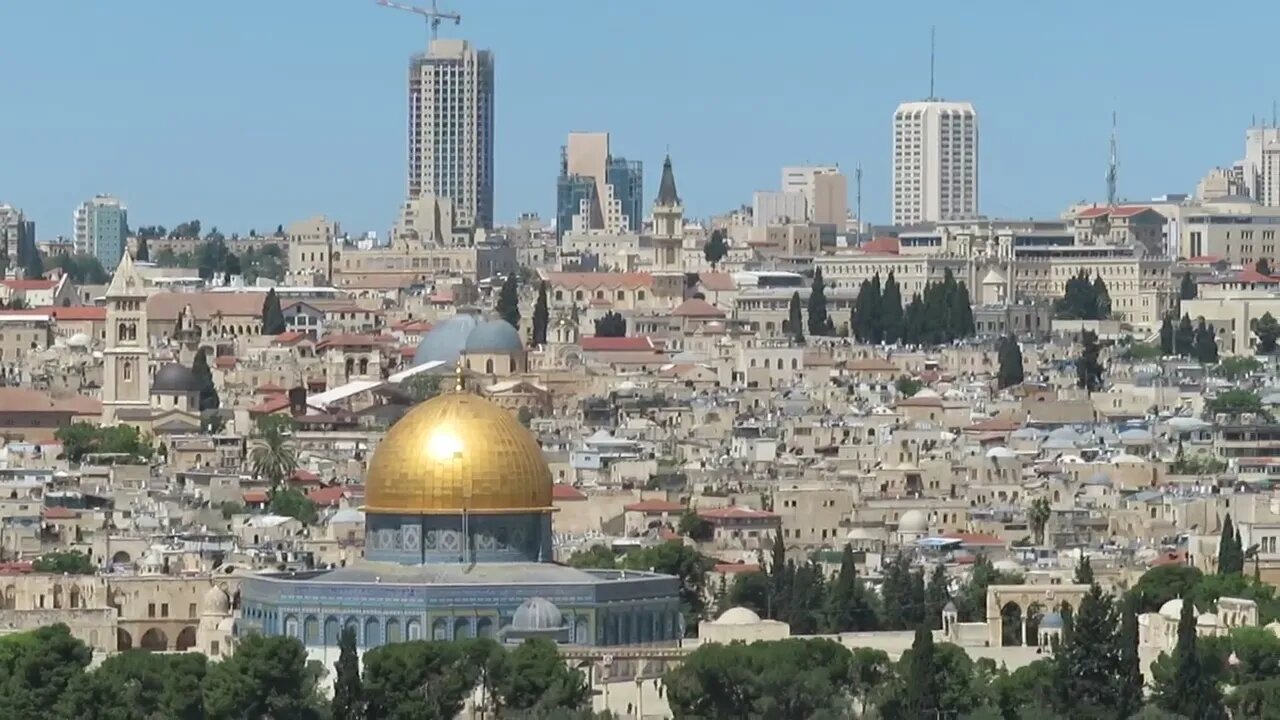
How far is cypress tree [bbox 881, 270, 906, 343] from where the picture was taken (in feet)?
447

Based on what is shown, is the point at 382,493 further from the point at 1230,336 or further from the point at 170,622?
the point at 1230,336

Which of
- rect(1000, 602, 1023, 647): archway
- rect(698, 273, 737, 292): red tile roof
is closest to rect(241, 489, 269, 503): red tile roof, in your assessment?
rect(1000, 602, 1023, 647): archway

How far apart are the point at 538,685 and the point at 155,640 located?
13.3 meters

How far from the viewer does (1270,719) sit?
59094 mm

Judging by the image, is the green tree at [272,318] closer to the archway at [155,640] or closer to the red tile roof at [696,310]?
the red tile roof at [696,310]

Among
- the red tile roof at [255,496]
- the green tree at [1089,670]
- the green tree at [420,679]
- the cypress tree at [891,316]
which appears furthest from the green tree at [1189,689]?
the cypress tree at [891,316]

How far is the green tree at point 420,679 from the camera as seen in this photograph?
198 feet

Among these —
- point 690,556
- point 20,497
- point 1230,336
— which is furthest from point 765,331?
point 690,556

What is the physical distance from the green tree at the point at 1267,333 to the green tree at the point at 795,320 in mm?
10890

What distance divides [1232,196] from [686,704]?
136266mm

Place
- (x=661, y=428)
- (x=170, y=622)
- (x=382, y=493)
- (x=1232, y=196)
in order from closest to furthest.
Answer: (x=382, y=493)
(x=170, y=622)
(x=661, y=428)
(x=1232, y=196)

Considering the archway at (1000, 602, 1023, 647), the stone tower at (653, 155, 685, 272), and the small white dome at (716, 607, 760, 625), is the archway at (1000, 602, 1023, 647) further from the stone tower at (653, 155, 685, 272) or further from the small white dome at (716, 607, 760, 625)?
the stone tower at (653, 155, 685, 272)

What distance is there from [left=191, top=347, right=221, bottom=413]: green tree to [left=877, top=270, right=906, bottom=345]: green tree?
69.4ft

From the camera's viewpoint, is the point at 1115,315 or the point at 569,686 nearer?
the point at 569,686
